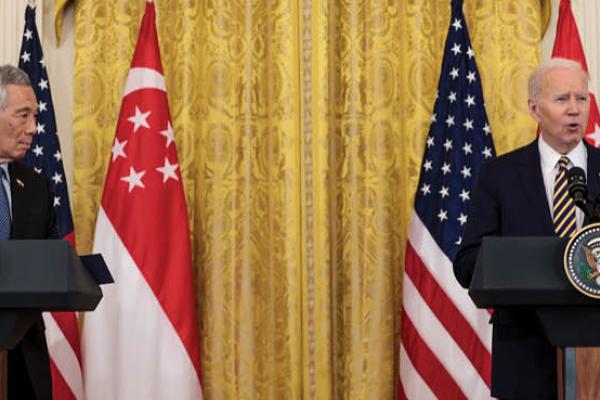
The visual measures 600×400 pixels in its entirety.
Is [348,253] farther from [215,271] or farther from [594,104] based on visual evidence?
[594,104]

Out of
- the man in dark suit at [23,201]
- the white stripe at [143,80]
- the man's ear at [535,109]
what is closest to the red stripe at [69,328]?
the white stripe at [143,80]

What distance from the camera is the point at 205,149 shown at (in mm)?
5363

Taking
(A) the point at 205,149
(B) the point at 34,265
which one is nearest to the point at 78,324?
(A) the point at 205,149

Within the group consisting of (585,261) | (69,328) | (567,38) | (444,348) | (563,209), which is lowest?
(444,348)

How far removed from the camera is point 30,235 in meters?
3.71

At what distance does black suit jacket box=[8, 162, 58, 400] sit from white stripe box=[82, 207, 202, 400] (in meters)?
1.12

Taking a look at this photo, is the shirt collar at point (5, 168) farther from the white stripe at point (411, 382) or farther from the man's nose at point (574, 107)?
the white stripe at point (411, 382)

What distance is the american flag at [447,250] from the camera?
5047 millimetres

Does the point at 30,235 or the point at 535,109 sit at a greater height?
the point at 535,109

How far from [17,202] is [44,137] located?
145 centimetres

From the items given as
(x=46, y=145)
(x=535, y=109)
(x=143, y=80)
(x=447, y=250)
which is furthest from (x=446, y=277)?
(x=46, y=145)

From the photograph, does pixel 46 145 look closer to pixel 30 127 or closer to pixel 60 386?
pixel 60 386

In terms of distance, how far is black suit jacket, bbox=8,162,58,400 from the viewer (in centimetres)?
357

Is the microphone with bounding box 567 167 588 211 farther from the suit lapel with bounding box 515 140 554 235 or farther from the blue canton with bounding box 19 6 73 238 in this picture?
the blue canton with bounding box 19 6 73 238
